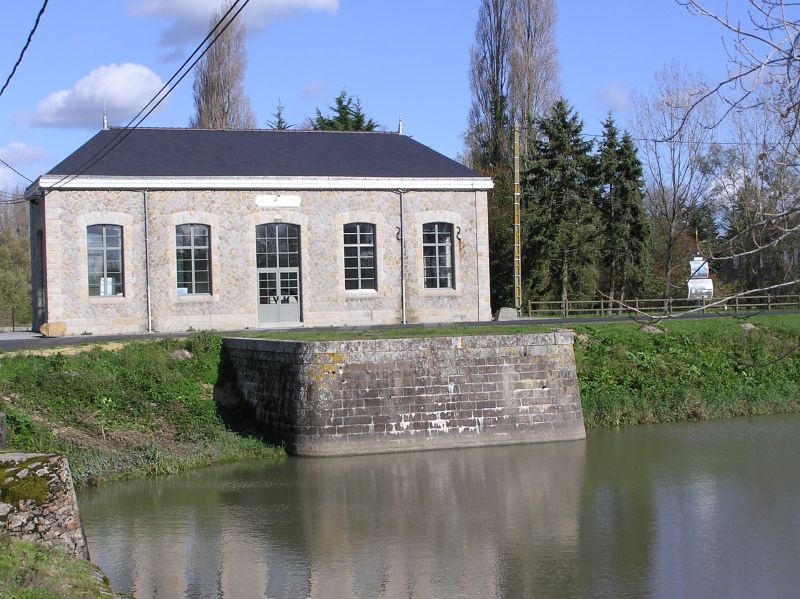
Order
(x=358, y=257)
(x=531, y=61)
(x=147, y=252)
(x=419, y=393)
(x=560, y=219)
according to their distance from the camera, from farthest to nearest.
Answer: (x=531, y=61)
(x=560, y=219)
(x=358, y=257)
(x=147, y=252)
(x=419, y=393)

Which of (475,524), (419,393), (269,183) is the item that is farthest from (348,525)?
(269,183)

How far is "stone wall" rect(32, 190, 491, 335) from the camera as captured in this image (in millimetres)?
25438

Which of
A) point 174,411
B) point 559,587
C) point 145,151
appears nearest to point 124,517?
point 174,411

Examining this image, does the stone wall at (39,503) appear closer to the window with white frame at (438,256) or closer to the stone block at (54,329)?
the stone block at (54,329)

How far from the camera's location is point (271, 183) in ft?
87.5

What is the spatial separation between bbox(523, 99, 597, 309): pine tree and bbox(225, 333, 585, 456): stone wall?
15567mm

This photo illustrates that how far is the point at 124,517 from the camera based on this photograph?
45.5 feet

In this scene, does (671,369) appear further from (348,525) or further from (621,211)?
(621,211)

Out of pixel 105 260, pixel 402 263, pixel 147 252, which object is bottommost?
pixel 402 263

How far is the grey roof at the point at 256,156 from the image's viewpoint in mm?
26328

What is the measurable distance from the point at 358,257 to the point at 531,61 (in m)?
18.0

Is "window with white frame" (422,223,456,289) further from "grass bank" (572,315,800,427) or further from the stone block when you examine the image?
the stone block

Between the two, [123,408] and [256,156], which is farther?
[256,156]

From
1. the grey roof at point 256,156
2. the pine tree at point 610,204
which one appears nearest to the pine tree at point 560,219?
the pine tree at point 610,204
